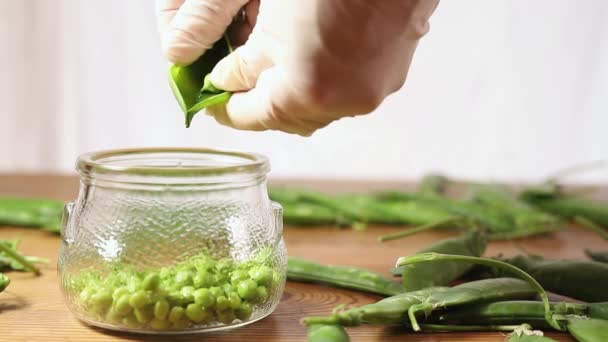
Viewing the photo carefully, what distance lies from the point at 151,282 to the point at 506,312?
1.61 feet

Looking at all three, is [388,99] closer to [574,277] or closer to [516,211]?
[516,211]

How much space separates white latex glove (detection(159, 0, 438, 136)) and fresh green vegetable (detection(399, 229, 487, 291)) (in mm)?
288

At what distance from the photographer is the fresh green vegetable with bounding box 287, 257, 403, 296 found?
120 cm

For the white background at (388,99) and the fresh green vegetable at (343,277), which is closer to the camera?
the fresh green vegetable at (343,277)

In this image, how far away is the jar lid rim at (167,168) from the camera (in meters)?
1.00

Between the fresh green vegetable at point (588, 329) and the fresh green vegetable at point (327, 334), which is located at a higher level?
the fresh green vegetable at point (327, 334)

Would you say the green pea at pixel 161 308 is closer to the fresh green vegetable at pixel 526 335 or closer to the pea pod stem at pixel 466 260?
the pea pod stem at pixel 466 260

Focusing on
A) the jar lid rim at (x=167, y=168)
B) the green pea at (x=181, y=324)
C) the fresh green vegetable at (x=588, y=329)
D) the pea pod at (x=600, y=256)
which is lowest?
the green pea at (x=181, y=324)

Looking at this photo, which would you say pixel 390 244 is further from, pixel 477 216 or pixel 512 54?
pixel 512 54

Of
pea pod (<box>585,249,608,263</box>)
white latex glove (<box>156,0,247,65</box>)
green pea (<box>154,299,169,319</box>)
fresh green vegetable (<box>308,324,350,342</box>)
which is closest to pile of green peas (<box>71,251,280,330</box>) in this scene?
green pea (<box>154,299,169,319</box>)

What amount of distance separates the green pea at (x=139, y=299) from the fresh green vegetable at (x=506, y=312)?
1.35 feet

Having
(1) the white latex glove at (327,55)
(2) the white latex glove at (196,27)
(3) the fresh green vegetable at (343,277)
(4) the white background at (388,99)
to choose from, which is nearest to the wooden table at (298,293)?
(3) the fresh green vegetable at (343,277)

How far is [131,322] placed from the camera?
97cm

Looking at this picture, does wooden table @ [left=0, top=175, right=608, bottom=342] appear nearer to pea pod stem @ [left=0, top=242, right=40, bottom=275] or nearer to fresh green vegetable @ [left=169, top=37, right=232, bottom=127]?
pea pod stem @ [left=0, top=242, right=40, bottom=275]
